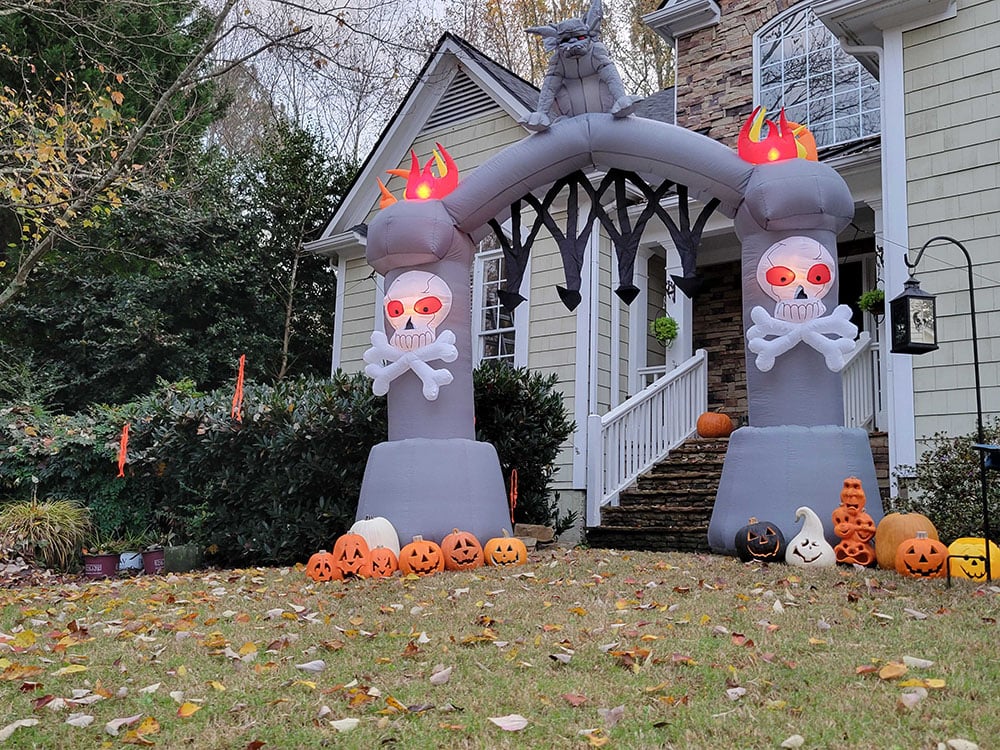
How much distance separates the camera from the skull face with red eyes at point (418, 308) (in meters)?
6.95

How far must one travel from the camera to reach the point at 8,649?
4.33 meters

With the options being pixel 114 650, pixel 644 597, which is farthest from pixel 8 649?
pixel 644 597

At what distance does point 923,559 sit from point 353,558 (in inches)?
144

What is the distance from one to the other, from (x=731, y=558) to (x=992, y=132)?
4138mm

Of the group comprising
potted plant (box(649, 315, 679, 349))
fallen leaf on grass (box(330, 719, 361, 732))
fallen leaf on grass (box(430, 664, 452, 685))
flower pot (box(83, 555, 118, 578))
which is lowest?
flower pot (box(83, 555, 118, 578))

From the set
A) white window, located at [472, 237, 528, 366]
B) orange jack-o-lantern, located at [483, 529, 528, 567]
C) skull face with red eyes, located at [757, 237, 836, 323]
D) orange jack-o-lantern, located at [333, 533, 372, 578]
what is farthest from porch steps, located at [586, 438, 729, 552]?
orange jack-o-lantern, located at [333, 533, 372, 578]

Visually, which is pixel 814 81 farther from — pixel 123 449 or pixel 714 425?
pixel 123 449

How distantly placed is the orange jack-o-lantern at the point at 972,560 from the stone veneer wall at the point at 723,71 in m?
7.23

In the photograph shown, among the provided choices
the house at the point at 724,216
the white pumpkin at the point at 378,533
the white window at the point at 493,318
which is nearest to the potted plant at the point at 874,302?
the house at the point at 724,216

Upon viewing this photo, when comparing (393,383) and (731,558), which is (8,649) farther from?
(731,558)

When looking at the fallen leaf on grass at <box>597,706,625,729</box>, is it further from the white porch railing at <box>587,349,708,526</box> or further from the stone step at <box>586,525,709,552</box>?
the white porch railing at <box>587,349,708,526</box>

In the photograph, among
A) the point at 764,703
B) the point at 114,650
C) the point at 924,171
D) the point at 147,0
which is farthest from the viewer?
the point at 147,0

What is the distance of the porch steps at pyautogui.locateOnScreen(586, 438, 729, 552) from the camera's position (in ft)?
28.6

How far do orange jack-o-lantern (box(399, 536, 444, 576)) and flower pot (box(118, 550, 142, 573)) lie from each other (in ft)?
12.8
